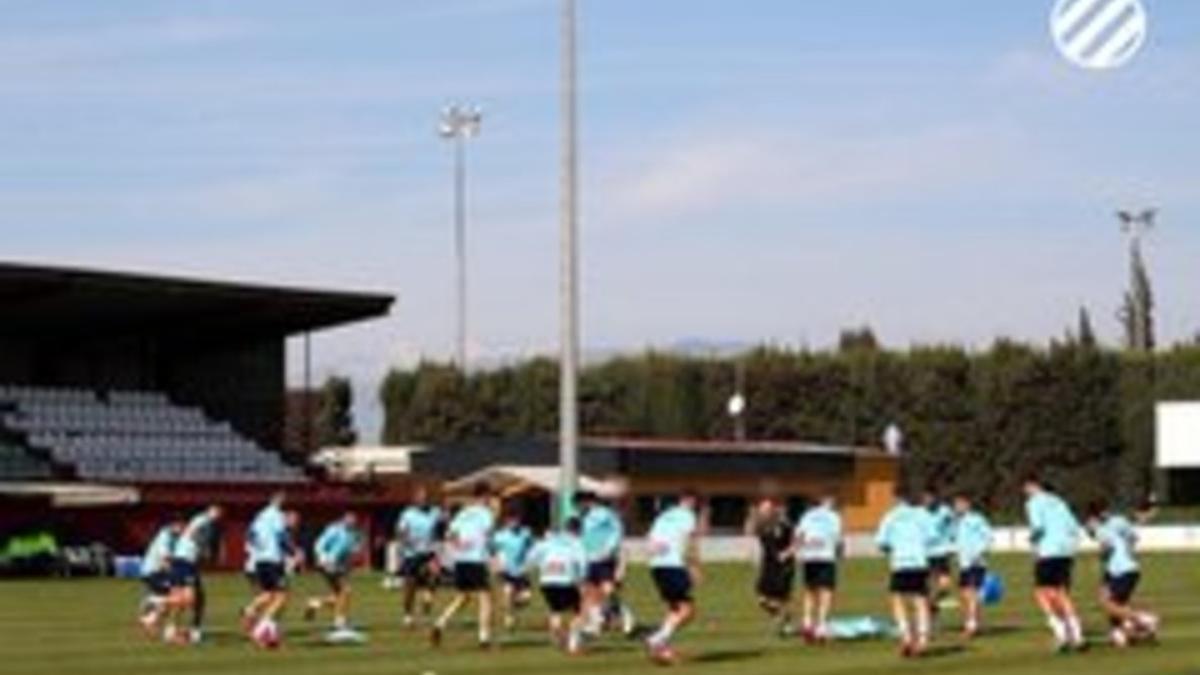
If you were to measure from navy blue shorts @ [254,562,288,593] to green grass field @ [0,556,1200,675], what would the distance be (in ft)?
2.63

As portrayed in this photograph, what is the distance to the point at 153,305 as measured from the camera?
70688 millimetres

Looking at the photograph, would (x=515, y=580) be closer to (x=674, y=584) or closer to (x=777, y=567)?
(x=777, y=567)

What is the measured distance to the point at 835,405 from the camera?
106 metres

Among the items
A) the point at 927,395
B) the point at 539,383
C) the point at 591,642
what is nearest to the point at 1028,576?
the point at 591,642

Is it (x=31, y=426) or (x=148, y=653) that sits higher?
(x=31, y=426)

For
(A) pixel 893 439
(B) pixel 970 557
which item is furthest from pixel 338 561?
(A) pixel 893 439

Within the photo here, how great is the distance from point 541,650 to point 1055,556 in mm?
6277

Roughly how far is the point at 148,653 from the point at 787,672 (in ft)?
28.5

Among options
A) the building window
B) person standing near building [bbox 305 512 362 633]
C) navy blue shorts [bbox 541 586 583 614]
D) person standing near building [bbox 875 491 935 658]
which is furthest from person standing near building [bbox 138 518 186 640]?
the building window

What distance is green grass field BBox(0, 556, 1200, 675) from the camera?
26781 millimetres

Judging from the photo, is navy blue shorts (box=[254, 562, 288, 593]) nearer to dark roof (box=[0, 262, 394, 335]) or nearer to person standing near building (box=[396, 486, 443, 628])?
person standing near building (box=[396, 486, 443, 628])

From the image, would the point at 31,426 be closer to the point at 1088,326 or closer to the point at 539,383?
the point at 539,383

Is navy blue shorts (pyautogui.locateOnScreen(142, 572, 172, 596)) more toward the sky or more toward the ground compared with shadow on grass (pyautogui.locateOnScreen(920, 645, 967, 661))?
more toward the sky

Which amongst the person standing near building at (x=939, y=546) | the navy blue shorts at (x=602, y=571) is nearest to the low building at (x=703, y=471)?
the person standing near building at (x=939, y=546)
